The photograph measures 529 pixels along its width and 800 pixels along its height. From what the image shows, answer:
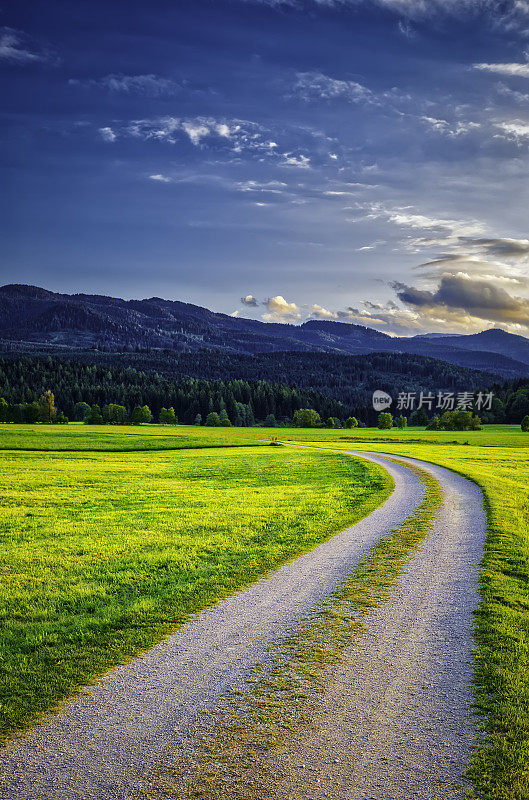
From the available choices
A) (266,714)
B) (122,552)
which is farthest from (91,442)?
(266,714)

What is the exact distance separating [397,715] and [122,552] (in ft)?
38.2

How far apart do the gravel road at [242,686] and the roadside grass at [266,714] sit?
29 centimetres

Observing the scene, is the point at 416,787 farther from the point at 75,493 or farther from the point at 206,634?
the point at 75,493

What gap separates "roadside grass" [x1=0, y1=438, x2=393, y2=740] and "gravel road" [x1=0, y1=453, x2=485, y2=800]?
2.33 ft

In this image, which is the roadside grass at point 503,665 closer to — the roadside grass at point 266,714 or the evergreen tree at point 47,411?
the roadside grass at point 266,714

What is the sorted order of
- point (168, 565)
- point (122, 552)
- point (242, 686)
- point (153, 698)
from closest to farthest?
point (153, 698)
point (242, 686)
point (168, 565)
point (122, 552)

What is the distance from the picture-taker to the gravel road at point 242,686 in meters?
5.93

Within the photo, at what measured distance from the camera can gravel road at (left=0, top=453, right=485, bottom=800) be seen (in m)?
5.93

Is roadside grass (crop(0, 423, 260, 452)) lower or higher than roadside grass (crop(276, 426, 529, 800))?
lower

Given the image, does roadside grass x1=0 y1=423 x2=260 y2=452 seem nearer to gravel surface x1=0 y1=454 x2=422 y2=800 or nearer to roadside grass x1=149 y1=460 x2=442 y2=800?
gravel surface x1=0 y1=454 x2=422 y2=800

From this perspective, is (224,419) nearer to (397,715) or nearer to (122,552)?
(122,552)

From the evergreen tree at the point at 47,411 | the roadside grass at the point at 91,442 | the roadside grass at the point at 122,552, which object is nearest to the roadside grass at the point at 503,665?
the roadside grass at the point at 122,552

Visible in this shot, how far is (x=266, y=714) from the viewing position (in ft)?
23.4

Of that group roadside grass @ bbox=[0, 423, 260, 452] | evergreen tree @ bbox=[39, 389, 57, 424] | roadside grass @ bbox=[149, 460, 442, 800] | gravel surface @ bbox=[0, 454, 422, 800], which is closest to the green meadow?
gravel surface @ bbox=[0, 454, 422, 800]
